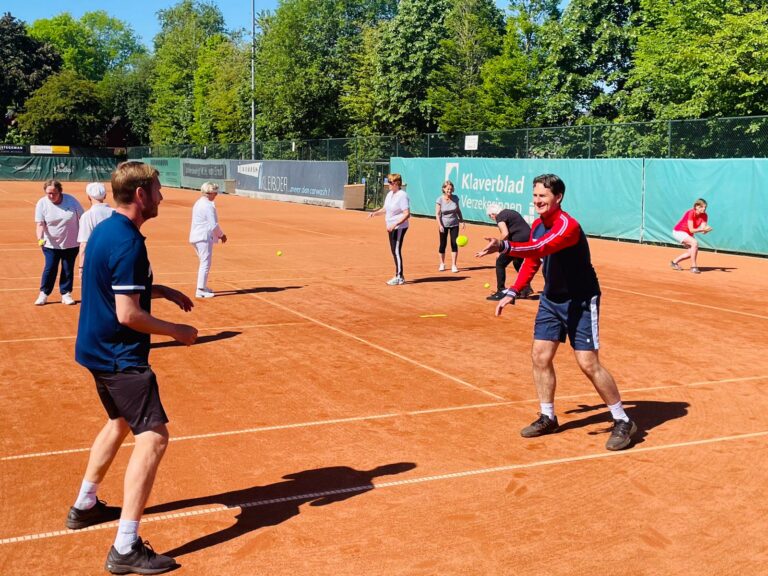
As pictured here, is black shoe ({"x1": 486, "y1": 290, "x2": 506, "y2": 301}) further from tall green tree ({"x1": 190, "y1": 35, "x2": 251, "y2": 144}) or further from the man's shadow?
tall green tree ({"x1": 190, "y1": 35, "x2": 251, "y2": 144})

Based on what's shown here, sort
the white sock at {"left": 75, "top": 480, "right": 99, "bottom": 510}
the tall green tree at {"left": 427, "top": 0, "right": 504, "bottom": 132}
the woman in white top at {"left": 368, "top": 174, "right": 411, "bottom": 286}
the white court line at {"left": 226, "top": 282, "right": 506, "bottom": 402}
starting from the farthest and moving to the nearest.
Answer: the tall green tree at {"left": 427, "top": 0, "right": 504, "bottom": 132}, the woman in white top at {"left": 368, "top": 174, "right": 411, "bottom": 286}, the white court line at {"left": 226, "top": 282, "right": 506, "bottom": 402}, the white sock at {"left": 75, "top": 480, "right": 99, "bottom": 510}

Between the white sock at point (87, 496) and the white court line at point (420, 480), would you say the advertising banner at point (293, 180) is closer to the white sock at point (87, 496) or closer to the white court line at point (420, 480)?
the white court line at point (420, 480)

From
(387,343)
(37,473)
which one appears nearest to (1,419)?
(37,473)

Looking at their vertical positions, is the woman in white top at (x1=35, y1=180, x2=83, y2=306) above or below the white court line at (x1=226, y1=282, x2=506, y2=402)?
above

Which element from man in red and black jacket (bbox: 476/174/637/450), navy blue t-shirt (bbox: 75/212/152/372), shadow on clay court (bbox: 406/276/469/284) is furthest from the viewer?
shadow on clay court (bbox: 406/276/469/284)

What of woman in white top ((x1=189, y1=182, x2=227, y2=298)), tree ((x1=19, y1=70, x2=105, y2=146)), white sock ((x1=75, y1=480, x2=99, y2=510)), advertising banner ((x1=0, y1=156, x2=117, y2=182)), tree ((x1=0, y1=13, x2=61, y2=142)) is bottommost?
advertising banner ((x1=0, y1=156, x2=117, y2=182))

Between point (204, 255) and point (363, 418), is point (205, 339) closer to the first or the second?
point (204, 255)

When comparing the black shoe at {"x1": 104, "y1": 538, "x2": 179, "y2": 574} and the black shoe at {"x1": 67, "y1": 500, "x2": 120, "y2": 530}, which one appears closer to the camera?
the black shoe at {"x1": 104, "y1": 538, "x2": 179, "y2": 574}

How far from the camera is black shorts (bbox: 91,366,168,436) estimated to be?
4.78 metres

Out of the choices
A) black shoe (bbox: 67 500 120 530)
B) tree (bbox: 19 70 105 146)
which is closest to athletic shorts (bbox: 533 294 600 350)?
black shoe (bbox: 67 500 120 530)

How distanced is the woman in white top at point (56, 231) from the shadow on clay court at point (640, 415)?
8400mm

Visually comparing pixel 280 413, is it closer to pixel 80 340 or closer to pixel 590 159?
pixel 80 340

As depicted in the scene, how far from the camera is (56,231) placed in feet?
43.5

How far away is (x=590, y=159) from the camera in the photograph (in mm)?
27219
